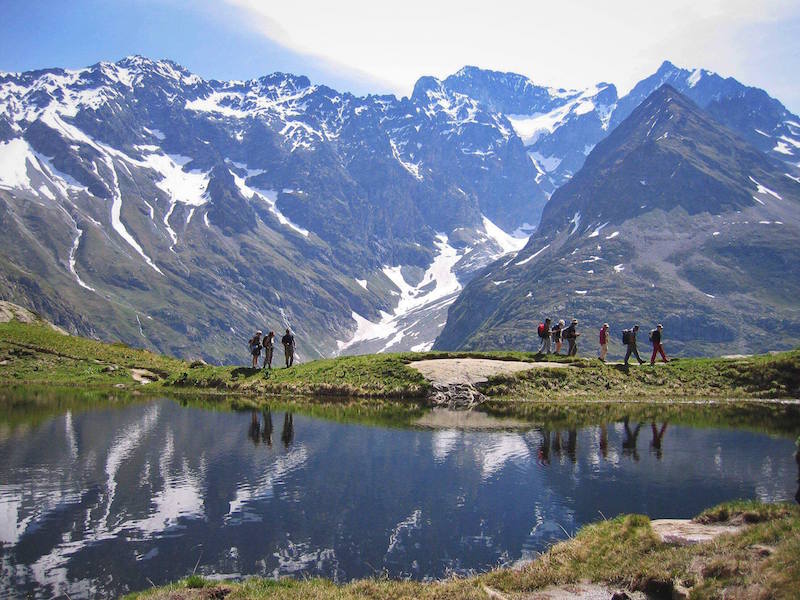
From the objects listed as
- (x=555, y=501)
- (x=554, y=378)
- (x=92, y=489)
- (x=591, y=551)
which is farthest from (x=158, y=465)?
(x=554, y=378)

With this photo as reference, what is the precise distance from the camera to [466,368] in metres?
53.3

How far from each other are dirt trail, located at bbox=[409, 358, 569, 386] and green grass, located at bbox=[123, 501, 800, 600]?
110 feet

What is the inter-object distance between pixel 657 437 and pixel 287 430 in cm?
1894

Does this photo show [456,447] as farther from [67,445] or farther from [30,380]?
[30,380]

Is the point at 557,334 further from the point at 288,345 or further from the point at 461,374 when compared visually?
the point at 288,345

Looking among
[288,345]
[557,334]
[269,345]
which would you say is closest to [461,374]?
[557,334]

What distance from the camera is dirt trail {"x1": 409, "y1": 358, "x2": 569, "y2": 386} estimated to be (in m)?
51.2

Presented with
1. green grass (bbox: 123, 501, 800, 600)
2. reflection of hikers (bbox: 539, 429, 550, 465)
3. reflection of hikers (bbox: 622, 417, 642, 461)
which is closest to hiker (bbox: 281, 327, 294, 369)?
reflection of hikers (bbox: 539, 429, 550, 465)

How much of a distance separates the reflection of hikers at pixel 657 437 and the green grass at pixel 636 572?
1212 centimetres

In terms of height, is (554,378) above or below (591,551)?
above

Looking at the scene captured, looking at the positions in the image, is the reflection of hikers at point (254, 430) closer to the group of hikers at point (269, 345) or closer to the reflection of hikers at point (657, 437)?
the reflection of hikers at point (657, 437)

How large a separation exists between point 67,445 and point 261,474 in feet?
35.6

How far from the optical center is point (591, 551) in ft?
55.8

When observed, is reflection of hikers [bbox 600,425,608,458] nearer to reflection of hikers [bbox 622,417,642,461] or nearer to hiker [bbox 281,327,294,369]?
reflection of hikers [bbox 622,417,642,461]
